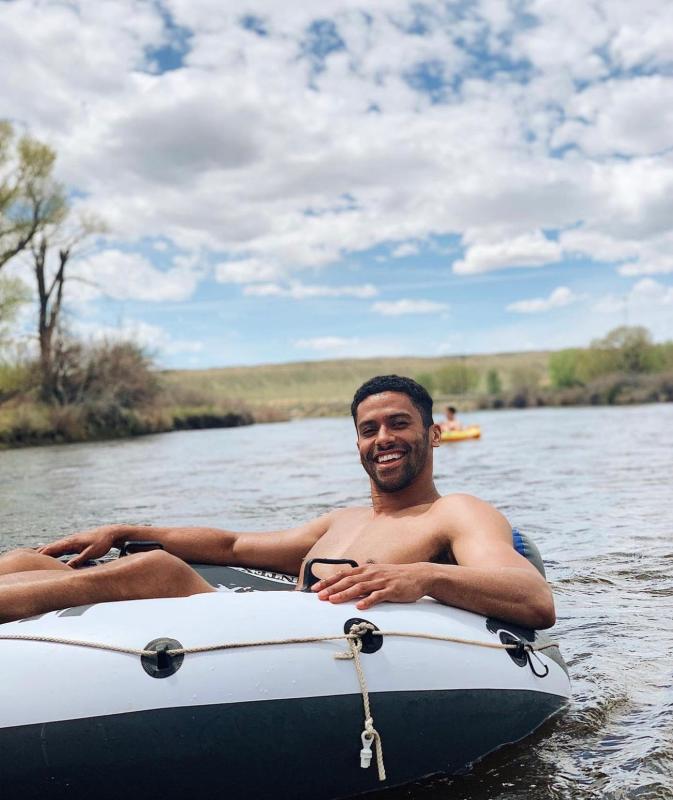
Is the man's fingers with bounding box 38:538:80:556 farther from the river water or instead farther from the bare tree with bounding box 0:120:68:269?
the bare tree with bounding box 0:120:68:269

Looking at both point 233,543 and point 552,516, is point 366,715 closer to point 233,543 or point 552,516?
point 233,543

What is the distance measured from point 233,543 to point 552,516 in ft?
17.7

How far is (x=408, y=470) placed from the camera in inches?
133

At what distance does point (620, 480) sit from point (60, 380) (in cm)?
2313

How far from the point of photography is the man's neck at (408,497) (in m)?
3.43

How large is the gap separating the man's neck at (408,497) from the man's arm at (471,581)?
32 cm

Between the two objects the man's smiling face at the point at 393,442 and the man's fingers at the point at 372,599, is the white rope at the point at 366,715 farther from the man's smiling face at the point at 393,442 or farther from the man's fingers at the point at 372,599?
the man's smiling face at the point at 393,442

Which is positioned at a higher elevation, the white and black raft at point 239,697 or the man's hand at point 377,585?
the man's hand at point 377,585

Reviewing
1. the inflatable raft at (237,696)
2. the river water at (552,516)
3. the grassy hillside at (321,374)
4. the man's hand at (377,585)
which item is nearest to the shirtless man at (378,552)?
the man's hand at (377,585)

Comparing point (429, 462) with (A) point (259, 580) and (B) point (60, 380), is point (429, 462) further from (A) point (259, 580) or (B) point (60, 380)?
(B) point (60, 380)

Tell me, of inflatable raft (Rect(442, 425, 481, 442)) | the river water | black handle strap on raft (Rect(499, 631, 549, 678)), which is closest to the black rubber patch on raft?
the river water

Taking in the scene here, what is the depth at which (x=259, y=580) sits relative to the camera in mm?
3869

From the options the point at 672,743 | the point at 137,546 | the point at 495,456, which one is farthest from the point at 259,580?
the point at 495,456

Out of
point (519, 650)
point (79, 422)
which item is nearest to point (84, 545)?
point (519, 650)
